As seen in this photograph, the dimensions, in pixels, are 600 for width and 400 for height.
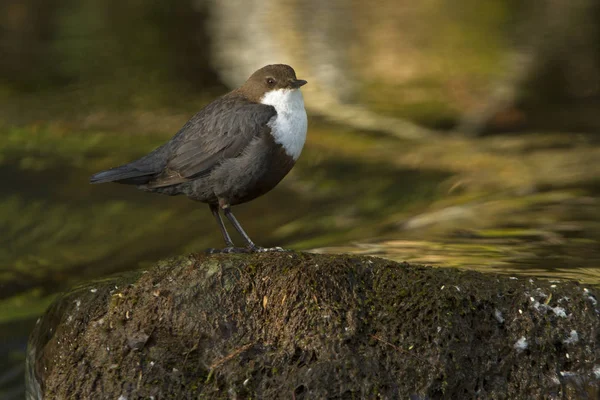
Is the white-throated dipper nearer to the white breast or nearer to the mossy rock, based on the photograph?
the white breast

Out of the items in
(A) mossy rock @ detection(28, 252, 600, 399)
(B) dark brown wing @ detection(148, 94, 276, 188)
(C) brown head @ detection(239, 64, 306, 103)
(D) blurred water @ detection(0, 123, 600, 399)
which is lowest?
(D) blurred water @ detection(0, 123, 600, 399)

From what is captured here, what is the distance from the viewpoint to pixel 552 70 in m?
13.5

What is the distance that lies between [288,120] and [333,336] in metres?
1.49

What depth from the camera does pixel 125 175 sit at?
17.1 ft

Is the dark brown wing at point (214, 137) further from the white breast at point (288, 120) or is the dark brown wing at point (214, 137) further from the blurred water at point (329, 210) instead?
the blurred water at point (329, 210)

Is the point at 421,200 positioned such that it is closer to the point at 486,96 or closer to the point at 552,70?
the point at 486,96

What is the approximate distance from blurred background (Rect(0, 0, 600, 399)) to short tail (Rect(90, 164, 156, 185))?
165 centimetres

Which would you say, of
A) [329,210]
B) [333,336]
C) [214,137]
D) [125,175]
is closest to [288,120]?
[214,137]

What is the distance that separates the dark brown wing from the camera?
5.04m

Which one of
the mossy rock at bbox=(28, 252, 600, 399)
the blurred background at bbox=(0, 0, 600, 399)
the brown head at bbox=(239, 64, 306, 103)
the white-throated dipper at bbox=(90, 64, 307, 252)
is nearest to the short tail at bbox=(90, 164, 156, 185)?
the white-throated dipper at bbox=(90, 64, 307, 252)

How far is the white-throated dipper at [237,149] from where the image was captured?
5012mm

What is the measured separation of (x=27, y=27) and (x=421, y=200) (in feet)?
30.4

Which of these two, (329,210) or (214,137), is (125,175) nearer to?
(214,137)

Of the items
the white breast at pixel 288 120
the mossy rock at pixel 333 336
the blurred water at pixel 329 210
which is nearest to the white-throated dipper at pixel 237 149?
the white breast at pixel 288 120
